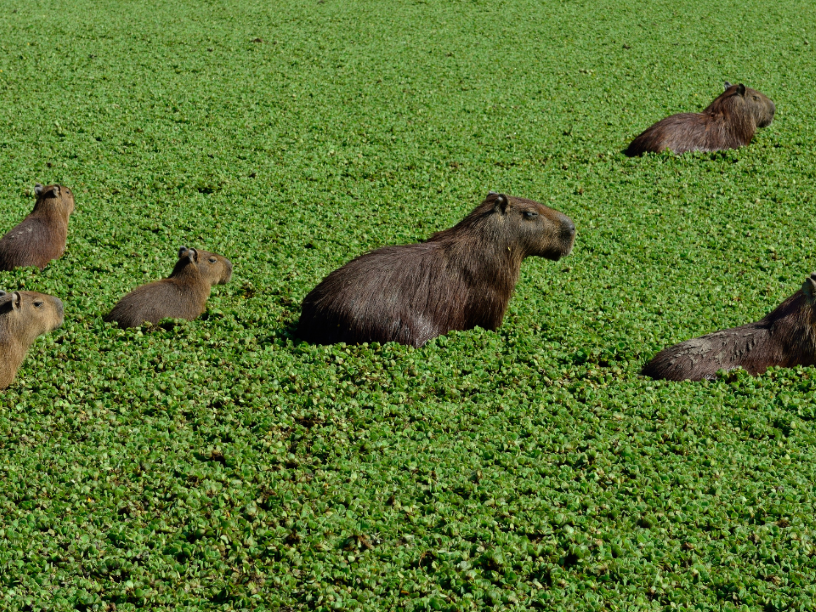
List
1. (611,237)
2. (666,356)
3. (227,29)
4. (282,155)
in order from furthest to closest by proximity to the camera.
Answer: (227,29), (282,155), (611,237), (666,356)

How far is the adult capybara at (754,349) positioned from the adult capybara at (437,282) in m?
1.17

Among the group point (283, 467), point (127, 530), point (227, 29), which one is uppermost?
point (227, 29)

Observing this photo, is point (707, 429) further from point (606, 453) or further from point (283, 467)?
point (283, 467)

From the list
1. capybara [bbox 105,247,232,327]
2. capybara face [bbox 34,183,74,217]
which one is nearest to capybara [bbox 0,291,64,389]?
capybara [bbox 105,247,232,327]

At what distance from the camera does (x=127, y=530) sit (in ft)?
11.8

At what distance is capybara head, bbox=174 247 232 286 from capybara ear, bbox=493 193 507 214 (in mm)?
2036

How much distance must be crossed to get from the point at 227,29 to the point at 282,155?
4489mm

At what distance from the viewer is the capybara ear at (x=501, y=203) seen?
5555 mm

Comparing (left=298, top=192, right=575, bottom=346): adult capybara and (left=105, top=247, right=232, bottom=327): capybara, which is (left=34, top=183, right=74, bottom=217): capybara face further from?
(left=298, top=192, right=575, bottom=346): adult capybara

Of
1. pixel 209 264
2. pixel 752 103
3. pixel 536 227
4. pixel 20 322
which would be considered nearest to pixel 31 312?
pixel 20 322

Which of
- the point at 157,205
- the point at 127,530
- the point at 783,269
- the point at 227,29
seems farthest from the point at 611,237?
the point at 227,29

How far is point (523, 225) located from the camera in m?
5.62

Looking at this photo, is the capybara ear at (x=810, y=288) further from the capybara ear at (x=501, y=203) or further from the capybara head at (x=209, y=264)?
the capybara head at (x=209, y=264)

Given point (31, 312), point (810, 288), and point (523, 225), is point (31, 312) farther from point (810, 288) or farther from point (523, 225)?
point (810, 288)
